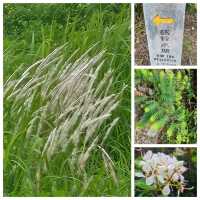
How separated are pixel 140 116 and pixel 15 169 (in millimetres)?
1051

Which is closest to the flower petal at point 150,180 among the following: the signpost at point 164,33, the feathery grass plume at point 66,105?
the feathery grass plume at point 66,105

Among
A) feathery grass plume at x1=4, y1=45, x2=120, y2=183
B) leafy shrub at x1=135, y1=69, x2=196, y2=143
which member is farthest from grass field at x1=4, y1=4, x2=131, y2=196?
leafy shrub at x1=135, y1=69, x2=196, y2=143

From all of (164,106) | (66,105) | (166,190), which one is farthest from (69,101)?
(166,190)

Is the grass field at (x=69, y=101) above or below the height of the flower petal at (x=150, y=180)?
above

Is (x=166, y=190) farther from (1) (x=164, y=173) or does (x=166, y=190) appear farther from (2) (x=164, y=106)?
(2) (x=164, y=106)

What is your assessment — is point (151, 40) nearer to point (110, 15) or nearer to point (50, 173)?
point (110, 15)

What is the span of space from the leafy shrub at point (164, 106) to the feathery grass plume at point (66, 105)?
0.22 metres

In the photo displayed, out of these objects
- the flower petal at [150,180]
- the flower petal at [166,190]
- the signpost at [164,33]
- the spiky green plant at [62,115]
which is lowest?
the flower petal at [166,190]

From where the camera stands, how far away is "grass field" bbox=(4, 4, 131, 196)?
8117 millimetres

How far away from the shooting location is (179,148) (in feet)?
26.7

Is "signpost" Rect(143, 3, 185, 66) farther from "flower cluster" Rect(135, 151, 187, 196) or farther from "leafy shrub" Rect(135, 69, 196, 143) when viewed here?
"flower cluster" Rect(135, 151, 187, 196)

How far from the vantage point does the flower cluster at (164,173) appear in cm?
816

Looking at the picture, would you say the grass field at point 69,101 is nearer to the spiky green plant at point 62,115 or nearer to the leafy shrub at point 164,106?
the spiky green plant at point 62,115

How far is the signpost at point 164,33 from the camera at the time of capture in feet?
26.7
